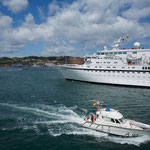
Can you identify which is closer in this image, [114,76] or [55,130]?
[55,130]

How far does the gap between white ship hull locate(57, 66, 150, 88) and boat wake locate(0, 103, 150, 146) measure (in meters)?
22.4

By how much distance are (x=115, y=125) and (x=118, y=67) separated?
96.2ft

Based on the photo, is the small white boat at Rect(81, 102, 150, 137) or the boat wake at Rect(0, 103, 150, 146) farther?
the boat wake at Rect(0, 103, 150, 146)

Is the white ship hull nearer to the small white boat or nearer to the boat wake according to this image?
the boat wake

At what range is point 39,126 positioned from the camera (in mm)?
16812

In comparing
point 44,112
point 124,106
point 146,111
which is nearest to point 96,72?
point 124,106

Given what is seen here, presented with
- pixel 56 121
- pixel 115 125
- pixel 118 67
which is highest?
pixel 118 67

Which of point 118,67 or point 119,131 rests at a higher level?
point 118,67

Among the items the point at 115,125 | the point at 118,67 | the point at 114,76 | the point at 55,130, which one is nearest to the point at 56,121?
the point at 55,130

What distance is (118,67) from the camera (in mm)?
41656

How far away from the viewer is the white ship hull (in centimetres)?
3934

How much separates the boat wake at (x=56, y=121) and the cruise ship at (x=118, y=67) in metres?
22.6

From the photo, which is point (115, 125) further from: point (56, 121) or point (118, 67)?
point (118, 67)

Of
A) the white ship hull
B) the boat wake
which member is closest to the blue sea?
the boat wake
